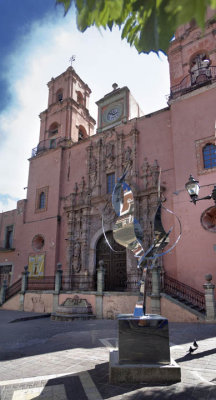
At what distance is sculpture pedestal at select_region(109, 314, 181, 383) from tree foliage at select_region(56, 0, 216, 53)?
144 inches

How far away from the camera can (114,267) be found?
47.8 feet

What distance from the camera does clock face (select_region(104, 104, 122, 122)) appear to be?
18766mm

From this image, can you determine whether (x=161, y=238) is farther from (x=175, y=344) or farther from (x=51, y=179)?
(x=51, y=179)

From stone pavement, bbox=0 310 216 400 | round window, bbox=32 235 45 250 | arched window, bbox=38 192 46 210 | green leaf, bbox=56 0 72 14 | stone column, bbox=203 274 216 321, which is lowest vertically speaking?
stone pavement, bbox=0 310 216 400

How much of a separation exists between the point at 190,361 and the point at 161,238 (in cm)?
218

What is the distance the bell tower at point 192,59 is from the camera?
47.6ft

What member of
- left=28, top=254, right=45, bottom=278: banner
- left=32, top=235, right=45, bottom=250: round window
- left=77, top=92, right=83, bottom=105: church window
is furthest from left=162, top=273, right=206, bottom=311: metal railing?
left=77, top=92, right=83, bottom=105: church window

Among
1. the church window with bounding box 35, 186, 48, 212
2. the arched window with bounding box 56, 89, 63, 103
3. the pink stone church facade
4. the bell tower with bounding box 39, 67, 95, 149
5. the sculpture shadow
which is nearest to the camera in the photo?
the sculpture shadow

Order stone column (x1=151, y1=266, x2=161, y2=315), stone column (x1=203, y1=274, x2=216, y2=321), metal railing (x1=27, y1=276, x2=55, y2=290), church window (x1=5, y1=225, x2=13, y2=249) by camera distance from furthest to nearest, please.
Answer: church window (x1=5, y1=225, x2=13, y2=249) → metal railing (x1=27, y1=276, x2=55, y2=290) → stone column (x1=151, y1=266, x2=161, y2=315) → stone column (x1=203, y1=274, x2=216, y2=321)

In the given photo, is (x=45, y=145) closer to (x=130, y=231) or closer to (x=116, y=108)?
(x=116, y=108)

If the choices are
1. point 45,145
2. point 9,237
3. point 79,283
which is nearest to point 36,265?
point 79,283

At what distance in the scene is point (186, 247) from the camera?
11812mm

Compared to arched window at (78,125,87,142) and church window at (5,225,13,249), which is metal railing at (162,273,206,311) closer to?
church window at (5,225,13,249)

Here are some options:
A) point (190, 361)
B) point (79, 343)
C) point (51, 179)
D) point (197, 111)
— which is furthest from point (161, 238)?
point (51, 179)
